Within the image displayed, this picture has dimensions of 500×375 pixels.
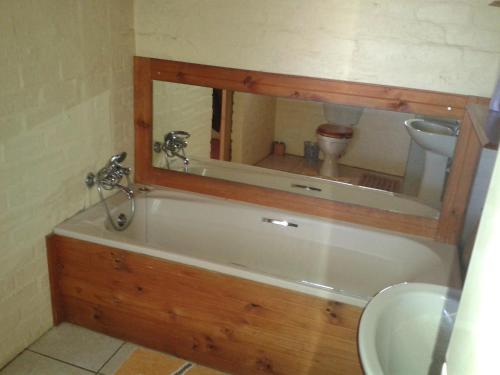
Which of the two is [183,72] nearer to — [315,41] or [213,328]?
[315,41]

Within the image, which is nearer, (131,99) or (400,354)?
(400,354)

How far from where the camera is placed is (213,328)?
1.88m

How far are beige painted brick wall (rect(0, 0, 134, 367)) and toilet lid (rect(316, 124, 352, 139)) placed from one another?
1005mm

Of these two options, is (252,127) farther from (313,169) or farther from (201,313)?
(201,313)

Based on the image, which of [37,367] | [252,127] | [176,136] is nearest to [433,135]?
[252,127]

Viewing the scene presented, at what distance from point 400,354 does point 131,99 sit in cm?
183

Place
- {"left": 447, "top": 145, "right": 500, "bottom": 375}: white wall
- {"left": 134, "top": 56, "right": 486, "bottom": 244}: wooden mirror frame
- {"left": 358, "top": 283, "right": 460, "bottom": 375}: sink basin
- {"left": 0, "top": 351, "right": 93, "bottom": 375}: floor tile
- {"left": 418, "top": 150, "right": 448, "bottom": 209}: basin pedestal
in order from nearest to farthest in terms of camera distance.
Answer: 1. {"left": 447, "top": 145, "right": 500, "bottom": 375}: white wall
2. {"left": 358, "top": 283, "right": 460, "bottom": 375}: sink basin
3. {"left": 0, "top": 351, "right": 93, "bottom": 375}: floor tile
4. {"left": 134, "top": 56, "right": 486, "bottom": 244}: wooden mirror frame
5. {"left": 418, "top": 150, "right": 448, "bottom": 209}: basin pedestal

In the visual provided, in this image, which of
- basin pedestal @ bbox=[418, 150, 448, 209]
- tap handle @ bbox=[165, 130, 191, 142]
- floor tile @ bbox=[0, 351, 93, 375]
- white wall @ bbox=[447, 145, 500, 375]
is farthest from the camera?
tap handle @ bbox=[165, 130, 191, 142]

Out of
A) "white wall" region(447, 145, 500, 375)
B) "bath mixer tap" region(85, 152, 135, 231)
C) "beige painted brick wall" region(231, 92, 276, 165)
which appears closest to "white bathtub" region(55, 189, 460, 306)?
"bath mixer tap" region(85, 152, 135, 231)

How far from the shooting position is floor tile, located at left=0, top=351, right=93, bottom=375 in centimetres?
187

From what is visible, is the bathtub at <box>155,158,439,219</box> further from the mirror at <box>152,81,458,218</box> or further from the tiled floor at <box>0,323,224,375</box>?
the tiled floor at <box>0,323,224,375</box>

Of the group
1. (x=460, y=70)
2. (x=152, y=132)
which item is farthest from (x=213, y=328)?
(x=460, y=70)

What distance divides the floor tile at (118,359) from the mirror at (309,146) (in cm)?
94

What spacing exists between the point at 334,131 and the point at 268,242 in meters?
0.64
